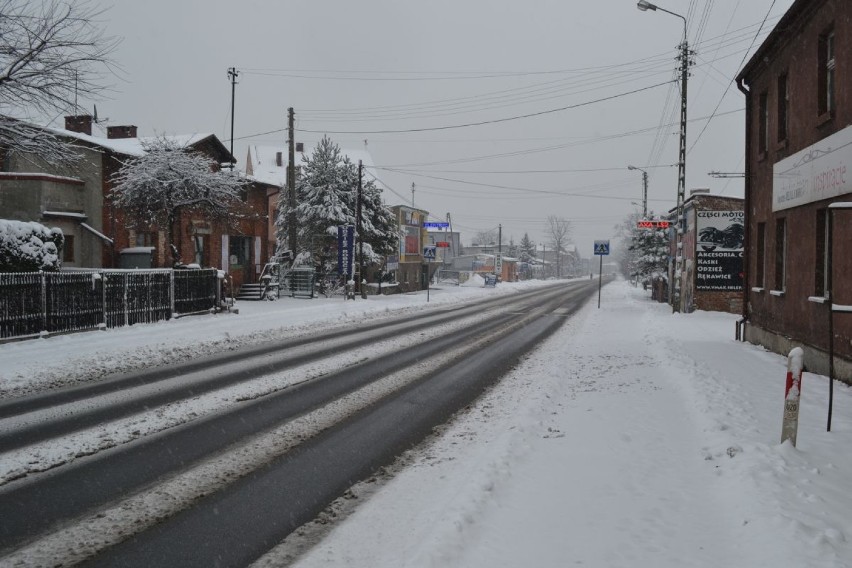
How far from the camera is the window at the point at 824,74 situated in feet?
35.2

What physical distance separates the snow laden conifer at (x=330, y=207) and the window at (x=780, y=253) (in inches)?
944

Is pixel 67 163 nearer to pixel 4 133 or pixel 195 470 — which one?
pixel 4 133

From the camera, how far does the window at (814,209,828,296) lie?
34.6ft

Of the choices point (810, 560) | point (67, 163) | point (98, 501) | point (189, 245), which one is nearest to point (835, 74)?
point (810, 560)

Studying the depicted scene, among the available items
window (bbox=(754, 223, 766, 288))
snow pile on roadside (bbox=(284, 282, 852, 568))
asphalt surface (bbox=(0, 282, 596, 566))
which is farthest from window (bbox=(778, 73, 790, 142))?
asphalt surface (bbox=(0, 282, 596, 566))

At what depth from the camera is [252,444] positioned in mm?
6090

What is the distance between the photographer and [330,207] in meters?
33.8

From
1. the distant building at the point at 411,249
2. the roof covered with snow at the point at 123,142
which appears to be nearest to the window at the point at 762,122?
the roof covered with snow at the point at 123,142

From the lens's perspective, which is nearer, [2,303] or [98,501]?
[98,501]

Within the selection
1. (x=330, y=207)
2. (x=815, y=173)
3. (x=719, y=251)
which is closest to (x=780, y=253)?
(x=815, y=173)

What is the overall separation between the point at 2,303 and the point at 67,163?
366 cm

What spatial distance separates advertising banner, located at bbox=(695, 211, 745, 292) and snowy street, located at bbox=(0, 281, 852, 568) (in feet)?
48.2

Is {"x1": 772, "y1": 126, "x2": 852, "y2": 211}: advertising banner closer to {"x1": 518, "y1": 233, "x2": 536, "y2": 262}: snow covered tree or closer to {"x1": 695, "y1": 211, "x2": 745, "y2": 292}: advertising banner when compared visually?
{"x1": 695, "y1": 211, "x2": 745, "y2": 292}: advertising banner

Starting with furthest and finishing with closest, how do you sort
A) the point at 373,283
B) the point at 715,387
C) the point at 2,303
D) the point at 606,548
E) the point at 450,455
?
the point at 373,283, the point at 2,303, the point at 715,387, the point at 450,455, the point at 606,548
